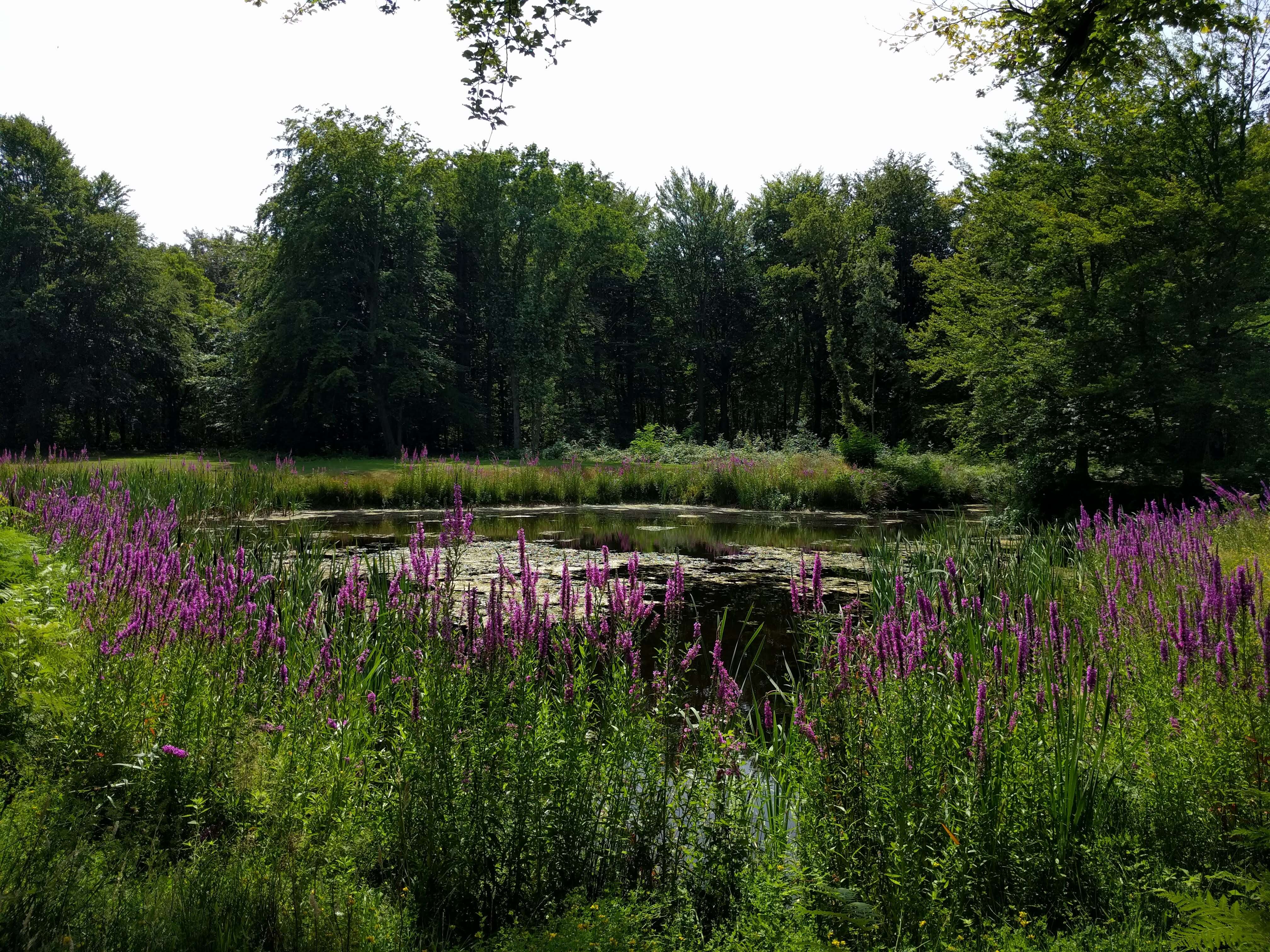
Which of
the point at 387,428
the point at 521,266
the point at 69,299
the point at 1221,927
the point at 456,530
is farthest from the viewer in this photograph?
the point at 521,266

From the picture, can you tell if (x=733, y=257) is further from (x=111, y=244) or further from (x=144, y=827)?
(x=144, y=827)

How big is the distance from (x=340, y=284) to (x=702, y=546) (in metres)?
27.3

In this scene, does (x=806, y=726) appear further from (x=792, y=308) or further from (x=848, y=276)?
(x=792, y=308)

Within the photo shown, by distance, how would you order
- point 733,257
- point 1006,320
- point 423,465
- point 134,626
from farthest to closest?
1. point 733,257
2. point 423,465
3. point 1006,320
4. point 134,626

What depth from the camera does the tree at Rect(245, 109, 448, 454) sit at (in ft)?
107

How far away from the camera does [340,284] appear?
113 ft

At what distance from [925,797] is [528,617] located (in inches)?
68.0

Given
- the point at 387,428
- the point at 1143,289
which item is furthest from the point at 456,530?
the point at 387,428

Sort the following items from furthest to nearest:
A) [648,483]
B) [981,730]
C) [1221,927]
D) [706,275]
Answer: [706,275] < [648,483] < [981,730] < [1221,927]

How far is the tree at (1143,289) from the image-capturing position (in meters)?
13.2

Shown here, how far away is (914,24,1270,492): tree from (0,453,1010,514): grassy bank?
2.83 meters

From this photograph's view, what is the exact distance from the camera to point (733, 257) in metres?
44.9

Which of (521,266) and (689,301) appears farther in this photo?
(689,301)

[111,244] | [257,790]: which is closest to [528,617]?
[257,790]
